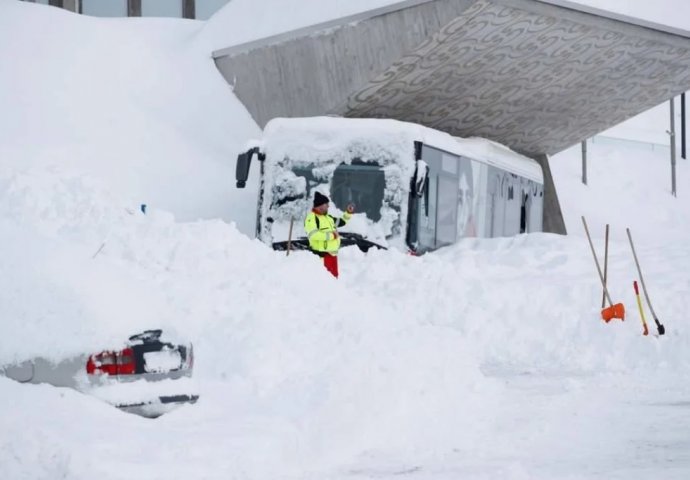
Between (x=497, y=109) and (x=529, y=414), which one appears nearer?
(x=529, y=414)

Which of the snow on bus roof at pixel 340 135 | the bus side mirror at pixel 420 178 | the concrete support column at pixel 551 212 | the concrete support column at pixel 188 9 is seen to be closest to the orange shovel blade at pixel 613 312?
the bus side mirror at pixel 420 178

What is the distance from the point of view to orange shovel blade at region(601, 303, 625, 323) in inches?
535

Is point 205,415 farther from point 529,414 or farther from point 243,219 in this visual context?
point 243,219

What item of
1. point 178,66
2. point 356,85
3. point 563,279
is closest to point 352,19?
point 356,85

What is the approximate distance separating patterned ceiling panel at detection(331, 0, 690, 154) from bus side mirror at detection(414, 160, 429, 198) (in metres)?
5.90

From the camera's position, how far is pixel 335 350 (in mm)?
10023

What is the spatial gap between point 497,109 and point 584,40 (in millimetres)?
3909

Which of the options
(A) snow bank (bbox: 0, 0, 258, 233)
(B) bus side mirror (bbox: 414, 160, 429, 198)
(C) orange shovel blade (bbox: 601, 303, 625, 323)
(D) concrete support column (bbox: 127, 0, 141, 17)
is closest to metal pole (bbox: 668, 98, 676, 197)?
(A) snow bank (bbox: 0, 0, 258, 233)

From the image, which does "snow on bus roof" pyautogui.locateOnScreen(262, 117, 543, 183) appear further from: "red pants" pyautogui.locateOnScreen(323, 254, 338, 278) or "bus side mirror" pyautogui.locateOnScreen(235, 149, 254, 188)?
"red pants" pyautogui.locateOnScreen(323, 254, 338, 278)

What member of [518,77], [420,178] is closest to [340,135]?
[420,178]

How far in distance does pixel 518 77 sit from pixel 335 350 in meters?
19.0

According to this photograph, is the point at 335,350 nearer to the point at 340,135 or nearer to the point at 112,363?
the point at 112,363

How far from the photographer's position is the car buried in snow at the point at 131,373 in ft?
21.4

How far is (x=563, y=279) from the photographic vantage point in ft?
57.5
